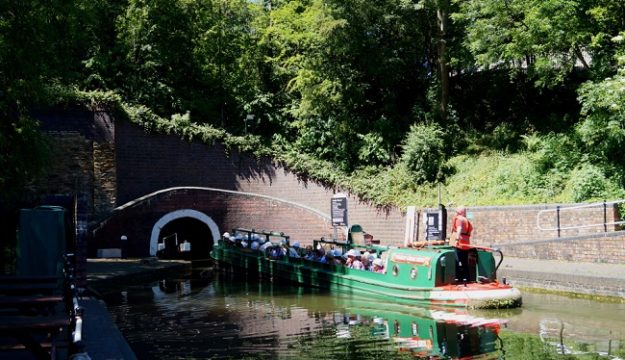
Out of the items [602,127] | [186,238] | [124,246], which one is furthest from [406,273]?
[186,238]

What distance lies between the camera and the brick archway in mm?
26156

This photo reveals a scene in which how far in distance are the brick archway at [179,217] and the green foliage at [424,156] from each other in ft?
26.4

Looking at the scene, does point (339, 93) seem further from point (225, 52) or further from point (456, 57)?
point (225, 52)

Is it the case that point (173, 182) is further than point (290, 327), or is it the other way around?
point (173, 182)

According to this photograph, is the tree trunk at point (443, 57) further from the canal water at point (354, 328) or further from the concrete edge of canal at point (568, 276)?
the canal water at point (354, 328)

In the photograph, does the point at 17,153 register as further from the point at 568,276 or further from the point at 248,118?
the point at 248,118

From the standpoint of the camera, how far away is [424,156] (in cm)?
2692

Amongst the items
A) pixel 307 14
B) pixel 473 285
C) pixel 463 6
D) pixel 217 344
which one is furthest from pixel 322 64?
pixel 217 344

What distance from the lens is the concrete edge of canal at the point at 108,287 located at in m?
8.52

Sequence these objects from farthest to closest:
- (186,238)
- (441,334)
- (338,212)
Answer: (186,238) < (338,212) < (441,334)

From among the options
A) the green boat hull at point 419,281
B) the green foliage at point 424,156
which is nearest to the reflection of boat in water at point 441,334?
the green boat hull at point 419,281

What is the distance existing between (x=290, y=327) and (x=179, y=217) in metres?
15.4

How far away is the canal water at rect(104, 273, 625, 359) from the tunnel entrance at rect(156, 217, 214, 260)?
40.7 feet

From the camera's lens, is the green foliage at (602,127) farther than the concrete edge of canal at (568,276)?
Yes
